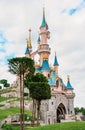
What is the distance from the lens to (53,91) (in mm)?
106188

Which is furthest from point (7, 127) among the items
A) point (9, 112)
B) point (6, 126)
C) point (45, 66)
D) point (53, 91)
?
point (45, 66)

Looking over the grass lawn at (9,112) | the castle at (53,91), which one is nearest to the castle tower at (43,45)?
the castle at (53,91)

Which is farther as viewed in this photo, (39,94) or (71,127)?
(39,94)

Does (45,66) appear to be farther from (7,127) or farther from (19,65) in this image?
(19,65)

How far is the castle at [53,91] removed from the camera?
341ft

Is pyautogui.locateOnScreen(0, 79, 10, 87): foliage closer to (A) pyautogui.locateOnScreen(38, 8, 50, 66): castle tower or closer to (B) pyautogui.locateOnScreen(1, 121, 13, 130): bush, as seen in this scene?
(A) pyautogui.locateOnScreen(38, 8, 50, 66): castle tower

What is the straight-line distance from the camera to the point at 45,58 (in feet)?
376

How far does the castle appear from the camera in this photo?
104 meters

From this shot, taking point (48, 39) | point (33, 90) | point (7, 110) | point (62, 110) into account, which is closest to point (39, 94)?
point (33, 90)

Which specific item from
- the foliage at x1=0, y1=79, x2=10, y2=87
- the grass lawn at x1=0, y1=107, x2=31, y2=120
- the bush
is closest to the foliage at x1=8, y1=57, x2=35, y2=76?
the bush

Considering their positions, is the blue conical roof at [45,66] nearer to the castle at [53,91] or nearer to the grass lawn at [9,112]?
the castle at [53,91]

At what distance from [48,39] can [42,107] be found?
29.1 meters

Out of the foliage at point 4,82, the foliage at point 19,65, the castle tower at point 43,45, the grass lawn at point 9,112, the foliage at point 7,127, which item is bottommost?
the foliage at point 7,127

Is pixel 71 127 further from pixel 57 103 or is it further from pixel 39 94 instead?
pixel 57 103
